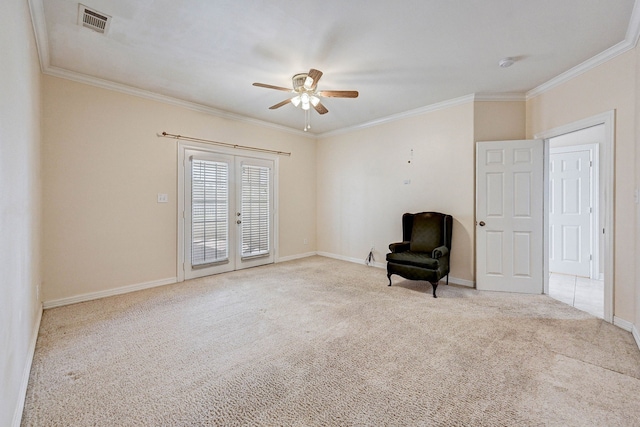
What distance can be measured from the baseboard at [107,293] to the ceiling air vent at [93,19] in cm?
298

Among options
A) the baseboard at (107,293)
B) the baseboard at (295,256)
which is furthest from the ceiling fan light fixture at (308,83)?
the baseboard at (295,256)

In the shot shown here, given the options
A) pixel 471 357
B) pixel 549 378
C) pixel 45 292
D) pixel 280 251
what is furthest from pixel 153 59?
pixel 549 378

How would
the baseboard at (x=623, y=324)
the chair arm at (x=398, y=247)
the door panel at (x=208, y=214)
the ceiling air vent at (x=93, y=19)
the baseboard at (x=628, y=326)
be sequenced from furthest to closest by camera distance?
the door panel at (x=208, y=214)
the chair arm at (x=398, y=247)
the baseboard at (x=623, y=324)
the baseboard at (x=628, y=326)
the ceiling air vent at (x=93, y=19)

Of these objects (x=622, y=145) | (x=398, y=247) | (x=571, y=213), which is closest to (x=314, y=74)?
(x=398, y=247)

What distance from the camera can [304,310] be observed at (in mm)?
3205

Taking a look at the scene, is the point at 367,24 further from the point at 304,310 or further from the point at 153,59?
the point at 304,310

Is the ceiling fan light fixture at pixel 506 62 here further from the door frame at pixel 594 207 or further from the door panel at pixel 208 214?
the door panel at pixel 208 214

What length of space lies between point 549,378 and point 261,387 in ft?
6.57

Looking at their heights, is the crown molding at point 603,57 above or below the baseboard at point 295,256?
above

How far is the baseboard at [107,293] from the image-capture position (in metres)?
3.29

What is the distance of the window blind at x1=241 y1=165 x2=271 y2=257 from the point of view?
5129mm

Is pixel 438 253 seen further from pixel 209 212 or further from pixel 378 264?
pixel 209 212

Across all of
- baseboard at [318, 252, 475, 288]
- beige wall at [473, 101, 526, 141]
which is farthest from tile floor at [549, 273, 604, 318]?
beige wall at [473, 101, 526, 141]

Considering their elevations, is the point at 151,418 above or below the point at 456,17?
below
